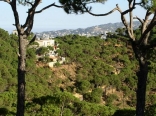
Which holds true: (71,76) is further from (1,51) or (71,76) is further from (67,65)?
(1,51)

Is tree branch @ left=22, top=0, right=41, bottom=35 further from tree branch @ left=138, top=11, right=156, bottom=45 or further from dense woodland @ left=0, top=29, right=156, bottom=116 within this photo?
dense woodland @ left=0, top=29, right=156, bottom=116

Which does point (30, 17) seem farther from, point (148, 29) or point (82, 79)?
point (82, 79)

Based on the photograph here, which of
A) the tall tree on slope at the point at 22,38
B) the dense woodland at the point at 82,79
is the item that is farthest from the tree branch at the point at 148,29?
the dense woodland at the point at 82,79

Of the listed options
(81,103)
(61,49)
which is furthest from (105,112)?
(61,49)

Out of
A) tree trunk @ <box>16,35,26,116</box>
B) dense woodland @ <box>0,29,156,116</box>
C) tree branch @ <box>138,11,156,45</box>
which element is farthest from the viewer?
dense woodland @ <box>0,29,156,116</box>

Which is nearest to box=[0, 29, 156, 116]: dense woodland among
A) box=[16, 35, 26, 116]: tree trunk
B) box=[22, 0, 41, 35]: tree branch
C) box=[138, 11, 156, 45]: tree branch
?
box=[16, 35, 26, 116]: tree trunk

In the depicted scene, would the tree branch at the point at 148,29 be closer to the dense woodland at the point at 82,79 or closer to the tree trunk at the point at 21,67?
the tree trunk at the point at 21,67

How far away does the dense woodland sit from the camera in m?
9.21

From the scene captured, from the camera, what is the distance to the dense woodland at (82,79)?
921cm

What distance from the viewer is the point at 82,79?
101 feet

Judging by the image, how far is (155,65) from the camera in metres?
23.6

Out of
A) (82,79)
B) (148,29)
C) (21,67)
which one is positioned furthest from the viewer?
(82,79)

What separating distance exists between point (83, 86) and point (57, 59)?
11.7m

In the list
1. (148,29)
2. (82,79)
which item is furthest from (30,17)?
(82,79)
